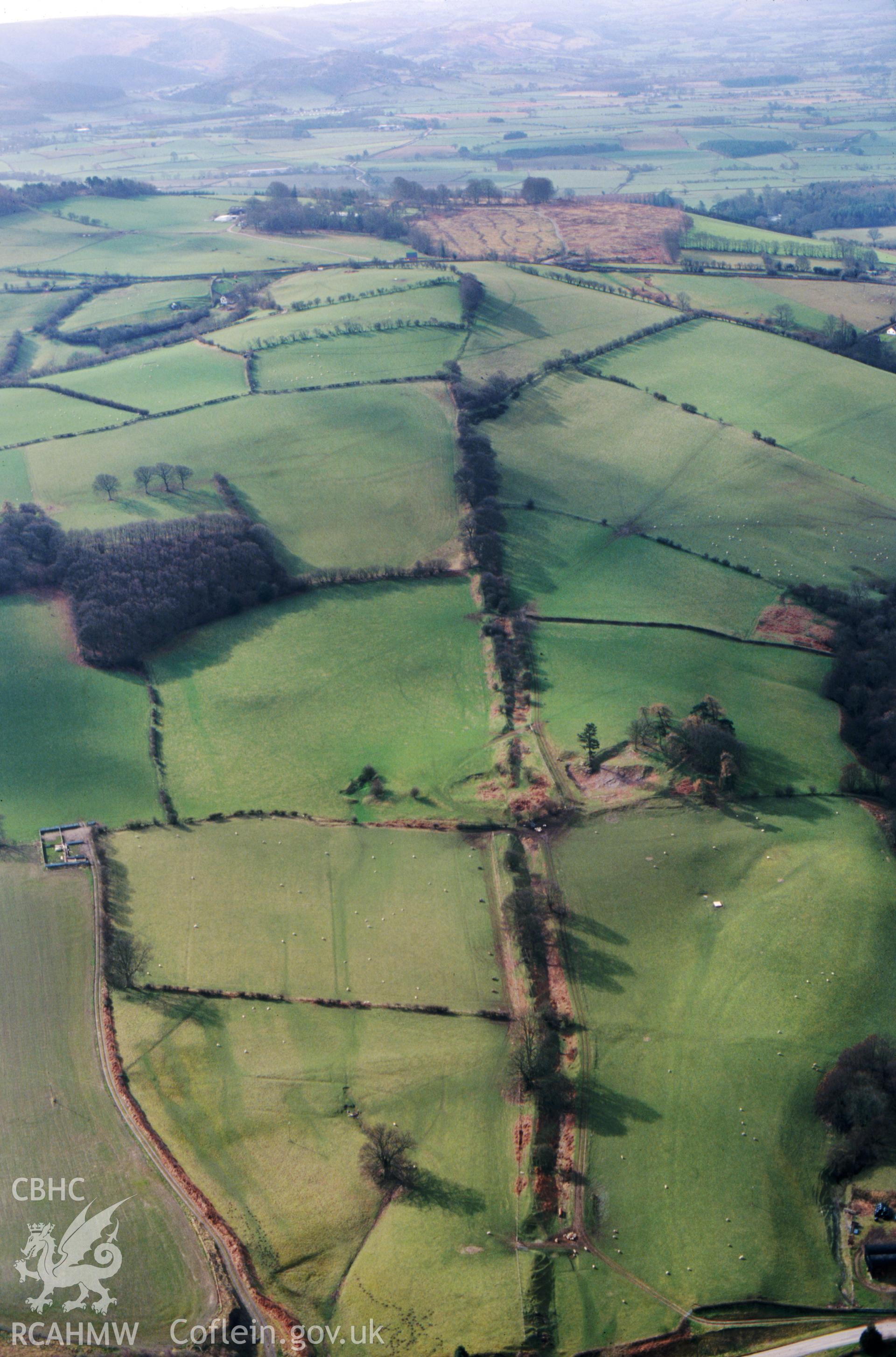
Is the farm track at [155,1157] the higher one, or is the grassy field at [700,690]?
the grassy field at [700,690]

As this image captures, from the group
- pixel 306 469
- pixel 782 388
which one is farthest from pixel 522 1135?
pixel 782 388

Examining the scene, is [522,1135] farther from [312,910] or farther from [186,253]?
[186,253]

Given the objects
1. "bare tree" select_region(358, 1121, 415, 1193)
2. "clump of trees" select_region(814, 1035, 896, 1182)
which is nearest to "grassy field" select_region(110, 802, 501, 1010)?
"bare tree" select_region(358, 1121, 415, 1193)

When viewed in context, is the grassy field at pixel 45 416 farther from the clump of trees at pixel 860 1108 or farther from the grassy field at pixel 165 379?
the clump of trees at pixel 860 1108

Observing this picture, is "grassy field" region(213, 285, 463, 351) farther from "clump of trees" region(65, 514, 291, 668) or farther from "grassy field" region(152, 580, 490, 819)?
"grassy field" region(152, 580, 490, 819)

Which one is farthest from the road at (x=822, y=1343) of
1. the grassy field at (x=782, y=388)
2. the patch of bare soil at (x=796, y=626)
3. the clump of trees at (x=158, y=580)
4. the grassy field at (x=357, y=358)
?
the grassy field at (x=357, y=358)

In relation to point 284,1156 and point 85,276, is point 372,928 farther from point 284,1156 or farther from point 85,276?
point 85,276

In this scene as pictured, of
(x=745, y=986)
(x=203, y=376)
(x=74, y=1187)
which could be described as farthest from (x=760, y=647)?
(x=203, y=376)
